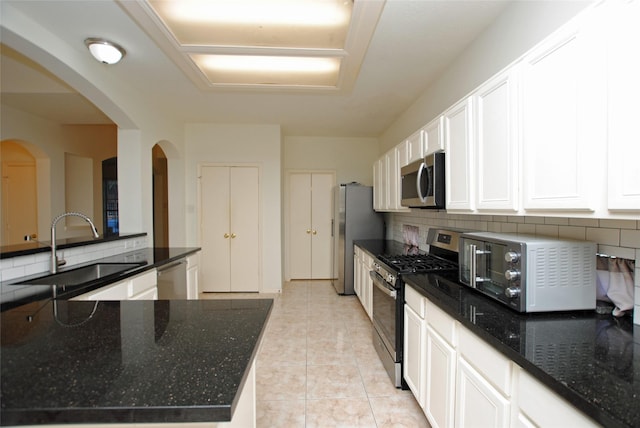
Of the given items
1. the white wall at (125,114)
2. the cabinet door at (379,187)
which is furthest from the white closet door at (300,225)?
the white wall at (125,114)

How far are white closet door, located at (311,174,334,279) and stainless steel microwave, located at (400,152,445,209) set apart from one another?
2.70 metres

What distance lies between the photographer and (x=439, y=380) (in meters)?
1.56

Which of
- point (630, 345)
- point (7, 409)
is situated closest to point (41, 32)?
point (7, 409)

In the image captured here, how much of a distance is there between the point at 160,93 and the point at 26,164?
2.85m

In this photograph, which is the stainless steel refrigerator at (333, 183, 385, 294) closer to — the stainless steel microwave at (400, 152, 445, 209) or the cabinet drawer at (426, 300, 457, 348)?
the stainless steel microwave at (400, 152, 445, 209)

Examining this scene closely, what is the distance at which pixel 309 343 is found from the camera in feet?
9.68

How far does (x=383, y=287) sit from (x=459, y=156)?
3.74ft

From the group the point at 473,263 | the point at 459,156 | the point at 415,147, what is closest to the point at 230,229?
the point at 415,147

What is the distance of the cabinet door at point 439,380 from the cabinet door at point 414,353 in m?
0.05

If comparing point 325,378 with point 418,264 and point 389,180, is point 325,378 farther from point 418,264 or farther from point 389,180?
point 389,180

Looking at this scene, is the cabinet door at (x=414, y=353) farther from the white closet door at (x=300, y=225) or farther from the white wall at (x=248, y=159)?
the white closet door at (x=300, y=225)

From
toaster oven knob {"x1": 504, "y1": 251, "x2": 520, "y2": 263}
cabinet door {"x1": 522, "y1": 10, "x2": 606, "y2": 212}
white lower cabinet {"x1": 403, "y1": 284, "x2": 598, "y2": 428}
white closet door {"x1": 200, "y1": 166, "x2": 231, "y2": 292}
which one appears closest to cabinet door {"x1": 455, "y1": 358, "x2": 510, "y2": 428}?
white lower cabinet {"x1": 403, "y1": 284, "x2": 598, "y2": 428}

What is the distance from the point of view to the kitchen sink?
73.5 inches

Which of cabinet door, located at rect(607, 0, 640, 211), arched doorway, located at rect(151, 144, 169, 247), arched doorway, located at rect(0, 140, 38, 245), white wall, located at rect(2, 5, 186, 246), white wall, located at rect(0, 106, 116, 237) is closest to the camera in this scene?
cabinet door, located at rect(607, 0, 640, 211)
